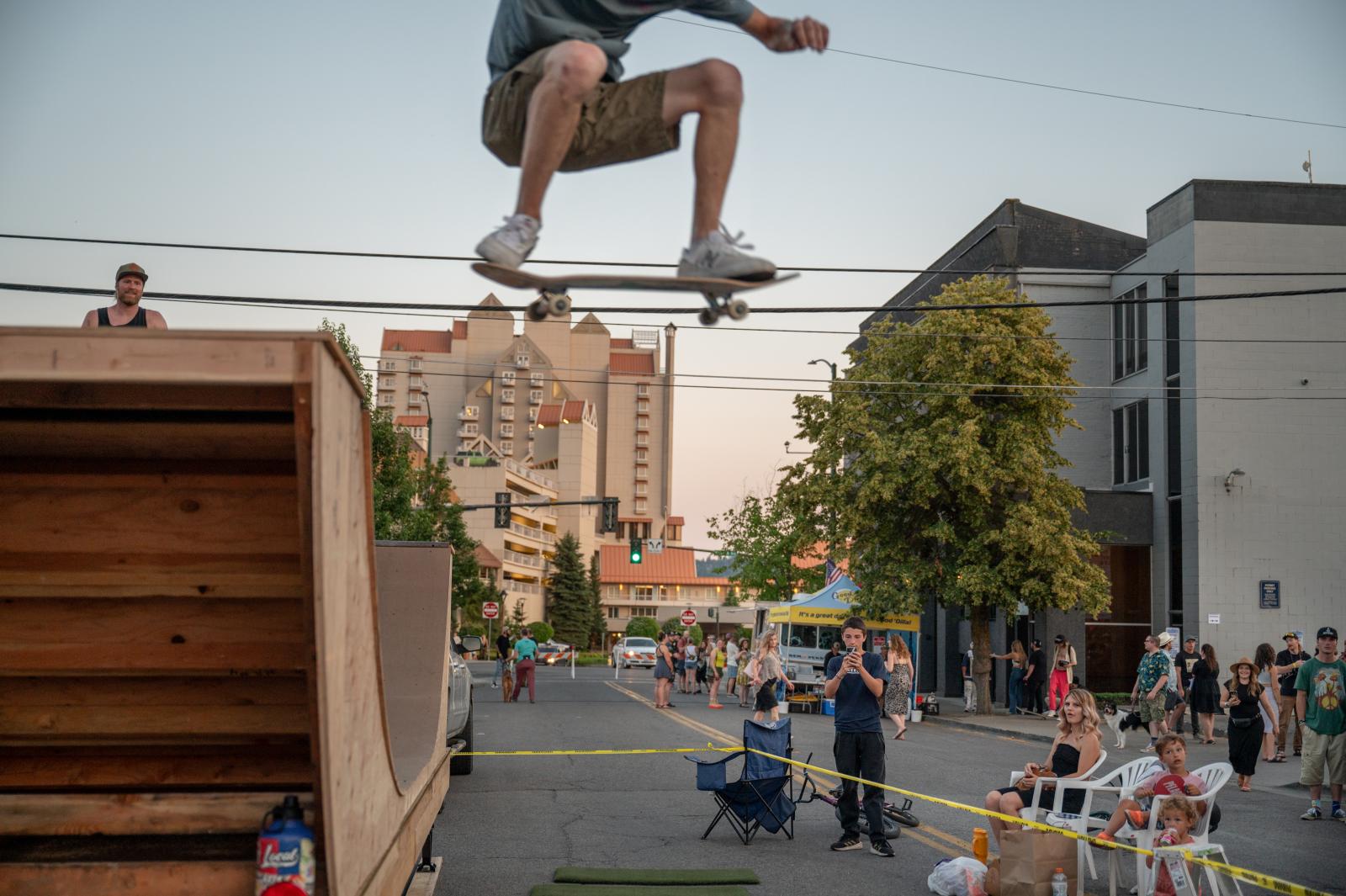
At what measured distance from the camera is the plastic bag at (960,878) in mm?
8562

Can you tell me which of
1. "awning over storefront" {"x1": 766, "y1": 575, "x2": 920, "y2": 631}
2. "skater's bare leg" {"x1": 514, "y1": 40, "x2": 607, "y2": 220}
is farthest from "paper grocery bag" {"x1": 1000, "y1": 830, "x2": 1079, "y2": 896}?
"awning over storefront" {"x1": 766, "y1": 575, "x2": 920, "y2": 631}

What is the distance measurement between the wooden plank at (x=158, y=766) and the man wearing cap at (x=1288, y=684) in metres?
16.0

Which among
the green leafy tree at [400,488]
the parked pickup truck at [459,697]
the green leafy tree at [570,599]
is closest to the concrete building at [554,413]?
the green leafy tree at [570,599]

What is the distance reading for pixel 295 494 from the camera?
4.19m

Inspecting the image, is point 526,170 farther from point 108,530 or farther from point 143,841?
point 143,841

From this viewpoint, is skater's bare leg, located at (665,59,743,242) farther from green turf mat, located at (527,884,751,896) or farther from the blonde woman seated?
the blonde woman seated

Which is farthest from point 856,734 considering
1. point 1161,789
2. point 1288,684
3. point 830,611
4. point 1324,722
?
point 830,611

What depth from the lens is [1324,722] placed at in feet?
40.4

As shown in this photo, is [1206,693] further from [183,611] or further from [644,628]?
[644,628]

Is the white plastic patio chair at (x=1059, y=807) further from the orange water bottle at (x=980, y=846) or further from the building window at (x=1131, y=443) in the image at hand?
the building window at (x=1131, y=443)

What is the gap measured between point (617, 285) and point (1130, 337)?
33481 millimetres

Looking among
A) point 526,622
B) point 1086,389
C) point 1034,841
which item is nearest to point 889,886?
point 1034,841

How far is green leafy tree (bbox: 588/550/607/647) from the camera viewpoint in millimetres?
104812

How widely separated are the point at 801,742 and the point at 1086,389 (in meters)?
21.6
